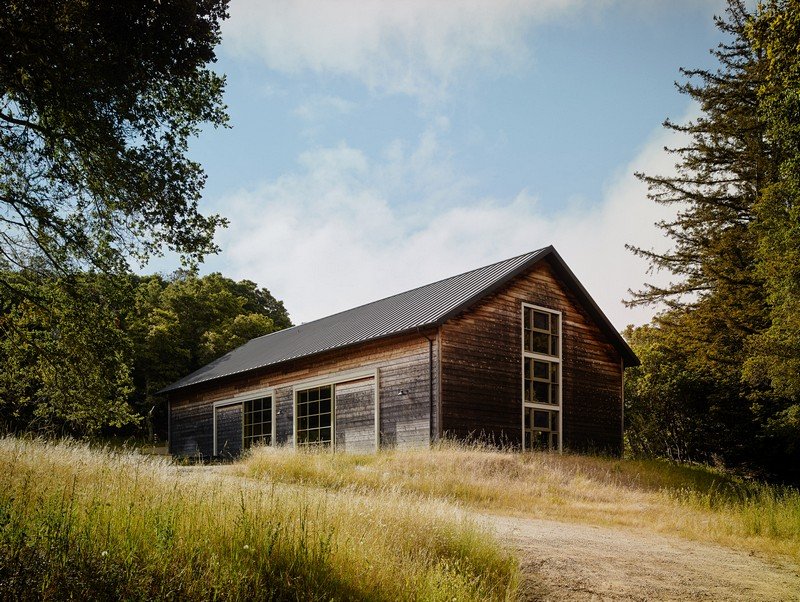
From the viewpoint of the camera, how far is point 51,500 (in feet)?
20.1

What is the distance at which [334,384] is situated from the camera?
20453 millimetres

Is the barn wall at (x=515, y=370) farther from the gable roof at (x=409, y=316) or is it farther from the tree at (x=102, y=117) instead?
the tree at (x=102, y=117)

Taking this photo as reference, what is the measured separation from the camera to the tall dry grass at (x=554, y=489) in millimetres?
11070

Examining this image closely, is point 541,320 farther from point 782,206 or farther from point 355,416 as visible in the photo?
point 782,206

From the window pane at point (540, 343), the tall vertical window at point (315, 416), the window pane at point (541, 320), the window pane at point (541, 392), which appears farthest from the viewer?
the tall vertical window at point (315, 416)

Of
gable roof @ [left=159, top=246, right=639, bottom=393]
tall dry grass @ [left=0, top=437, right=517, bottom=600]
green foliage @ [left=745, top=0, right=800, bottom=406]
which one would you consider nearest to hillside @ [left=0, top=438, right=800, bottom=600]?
tall dry grass @ [left=0, top=437, right=517, bottom=600]

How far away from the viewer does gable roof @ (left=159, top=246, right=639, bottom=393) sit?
726 inches

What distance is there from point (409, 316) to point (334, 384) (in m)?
3.15

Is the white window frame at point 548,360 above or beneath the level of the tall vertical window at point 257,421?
above

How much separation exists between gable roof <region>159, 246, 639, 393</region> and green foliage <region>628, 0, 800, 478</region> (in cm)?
293

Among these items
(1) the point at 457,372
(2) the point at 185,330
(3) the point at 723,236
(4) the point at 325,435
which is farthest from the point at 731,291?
(2) the point at 185,330

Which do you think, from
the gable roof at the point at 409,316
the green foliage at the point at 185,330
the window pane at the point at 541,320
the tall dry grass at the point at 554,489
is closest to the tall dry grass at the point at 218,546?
the tall dry grass at the point at 554,489

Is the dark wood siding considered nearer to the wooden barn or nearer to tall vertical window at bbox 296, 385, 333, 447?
the wooden barn

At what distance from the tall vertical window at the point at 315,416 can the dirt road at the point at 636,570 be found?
1130 cm
